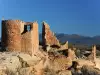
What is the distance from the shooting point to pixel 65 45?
70188 mm

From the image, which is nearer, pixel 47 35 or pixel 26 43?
pixel 26 43

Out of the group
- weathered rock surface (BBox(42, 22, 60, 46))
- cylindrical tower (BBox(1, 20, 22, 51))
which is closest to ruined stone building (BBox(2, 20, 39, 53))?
cylindrical tower (BBox(1, 20, 22, 51))

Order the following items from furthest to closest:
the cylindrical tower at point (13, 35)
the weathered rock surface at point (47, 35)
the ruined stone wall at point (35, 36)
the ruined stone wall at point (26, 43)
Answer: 1. the weathered rock surface at point (47, 35)
2. the ruined stone wall at point (35, 36)
3. the ruined stone wall at point (26, 43)
4. the cylindrical tower at point (13, 35)

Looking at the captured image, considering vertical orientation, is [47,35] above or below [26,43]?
above

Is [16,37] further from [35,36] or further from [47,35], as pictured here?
[47,35]

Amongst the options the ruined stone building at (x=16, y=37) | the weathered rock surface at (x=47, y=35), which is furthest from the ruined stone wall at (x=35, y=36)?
the weathered rock surface at (x=47, y=35)

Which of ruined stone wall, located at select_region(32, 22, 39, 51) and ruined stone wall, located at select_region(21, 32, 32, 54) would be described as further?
ruined stone wall, located at select_region(32, 22, 39, 51)

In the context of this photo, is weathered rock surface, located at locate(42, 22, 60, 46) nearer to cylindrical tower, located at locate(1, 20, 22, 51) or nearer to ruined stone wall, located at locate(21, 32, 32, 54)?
ruined stone wall, located at locate(21, 32, 32, 54)

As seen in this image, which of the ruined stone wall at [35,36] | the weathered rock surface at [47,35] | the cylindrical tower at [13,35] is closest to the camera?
the cylindrical tower at [13,35]

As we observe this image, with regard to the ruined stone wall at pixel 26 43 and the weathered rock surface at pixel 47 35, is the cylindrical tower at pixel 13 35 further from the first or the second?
the weathered rock surface at pixel 47 35

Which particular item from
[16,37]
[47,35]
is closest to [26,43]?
[16,37]

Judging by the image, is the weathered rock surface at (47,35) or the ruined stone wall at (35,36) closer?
the ruined stone wall at (35,36)

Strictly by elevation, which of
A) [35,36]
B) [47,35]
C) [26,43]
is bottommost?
[26,43]

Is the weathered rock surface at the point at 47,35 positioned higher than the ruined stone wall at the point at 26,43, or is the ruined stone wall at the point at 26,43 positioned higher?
the weathered rock surface at the point at 47,35
